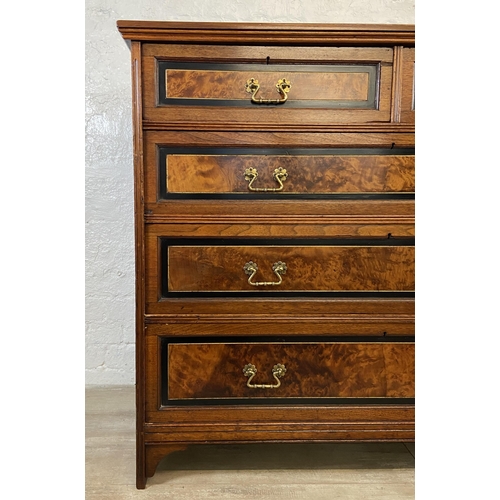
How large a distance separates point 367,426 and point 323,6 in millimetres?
1933

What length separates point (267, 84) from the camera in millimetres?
1621

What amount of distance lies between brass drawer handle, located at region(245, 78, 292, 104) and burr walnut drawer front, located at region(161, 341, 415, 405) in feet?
2.56

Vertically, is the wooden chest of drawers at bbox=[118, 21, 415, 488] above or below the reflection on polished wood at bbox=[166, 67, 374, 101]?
below

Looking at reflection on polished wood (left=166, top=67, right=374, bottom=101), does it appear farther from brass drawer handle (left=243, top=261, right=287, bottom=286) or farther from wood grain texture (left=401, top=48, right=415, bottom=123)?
brass drawer handle (left=243, top=261, right=287, bottom=286)

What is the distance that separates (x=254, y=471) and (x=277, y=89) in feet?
4.27

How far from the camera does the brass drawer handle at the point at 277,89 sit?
161 cm

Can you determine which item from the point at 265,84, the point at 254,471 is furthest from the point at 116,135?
the point at 254,471

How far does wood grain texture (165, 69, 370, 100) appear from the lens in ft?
5.26

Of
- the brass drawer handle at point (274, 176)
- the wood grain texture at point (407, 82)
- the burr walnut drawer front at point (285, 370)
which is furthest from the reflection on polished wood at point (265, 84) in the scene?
the burr walnut drawer front at point (285, 370)

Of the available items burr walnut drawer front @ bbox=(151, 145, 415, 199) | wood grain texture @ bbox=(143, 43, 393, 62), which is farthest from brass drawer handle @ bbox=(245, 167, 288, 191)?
wood grain texture @ bbox=(143, 43, 393, 62)

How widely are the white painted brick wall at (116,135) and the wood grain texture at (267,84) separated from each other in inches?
37.6
